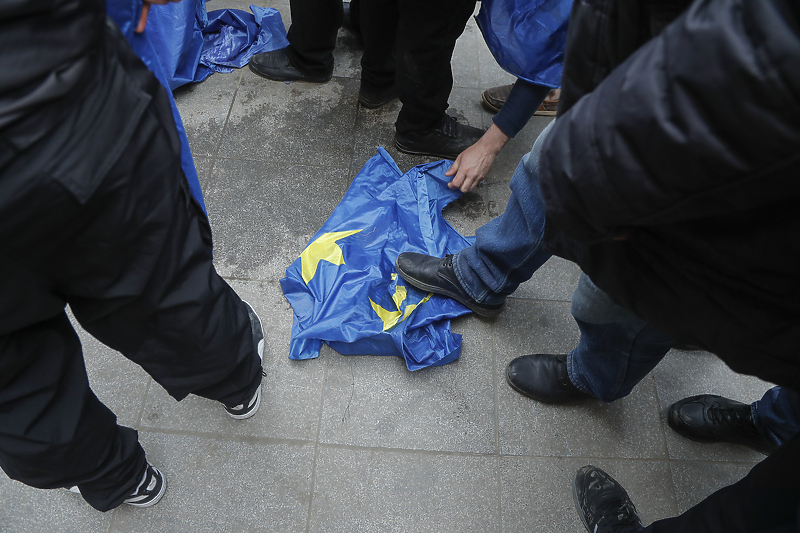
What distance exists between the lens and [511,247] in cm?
175

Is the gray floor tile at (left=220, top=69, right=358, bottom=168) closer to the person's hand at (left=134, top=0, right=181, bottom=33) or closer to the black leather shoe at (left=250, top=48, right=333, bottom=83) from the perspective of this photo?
the black leather shoe at (left=250, top=48, right=333, bottom=83)

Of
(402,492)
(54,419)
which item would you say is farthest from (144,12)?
(402,492)

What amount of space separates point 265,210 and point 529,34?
4.40 ft

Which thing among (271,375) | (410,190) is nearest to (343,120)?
(410,190)

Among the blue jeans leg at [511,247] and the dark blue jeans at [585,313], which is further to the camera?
the blue jeans leg at [511,247]

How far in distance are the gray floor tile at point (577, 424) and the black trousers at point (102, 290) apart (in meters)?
1.00

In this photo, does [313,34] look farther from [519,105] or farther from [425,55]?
[519,105]

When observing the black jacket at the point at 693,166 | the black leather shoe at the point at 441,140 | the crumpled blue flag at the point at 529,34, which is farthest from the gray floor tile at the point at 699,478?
the black leather shoe at the point at 441,140

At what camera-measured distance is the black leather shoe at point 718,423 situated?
70.7 inches

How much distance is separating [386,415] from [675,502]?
1052 mm

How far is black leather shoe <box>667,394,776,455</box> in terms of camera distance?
180 centimetres

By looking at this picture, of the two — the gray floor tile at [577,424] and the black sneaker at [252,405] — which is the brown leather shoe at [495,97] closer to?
the gray floor tile at [577,424]

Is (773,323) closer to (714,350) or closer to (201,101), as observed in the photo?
(714,350)

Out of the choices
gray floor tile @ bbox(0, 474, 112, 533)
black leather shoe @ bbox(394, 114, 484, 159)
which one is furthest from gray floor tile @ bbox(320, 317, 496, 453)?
black leather shoe @ bbox(394, 114, 484, 159)
